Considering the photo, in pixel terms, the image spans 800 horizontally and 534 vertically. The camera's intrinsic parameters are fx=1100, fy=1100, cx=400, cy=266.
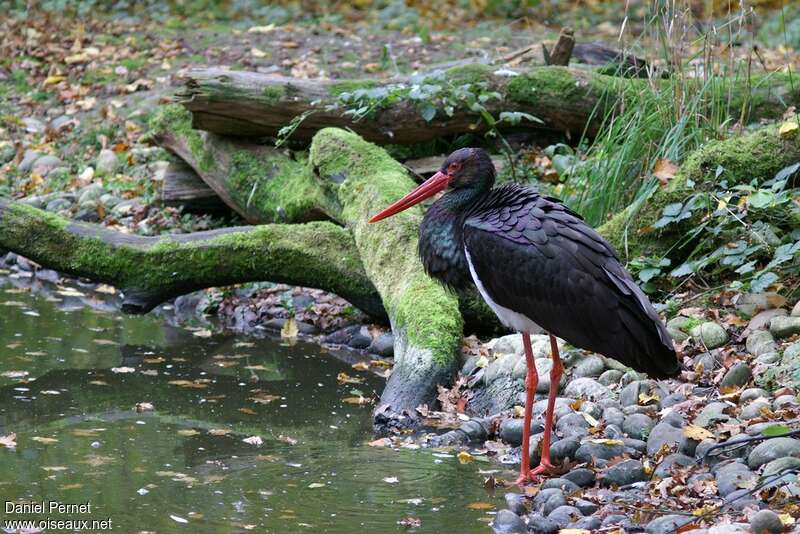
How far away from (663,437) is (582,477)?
1.41 feet

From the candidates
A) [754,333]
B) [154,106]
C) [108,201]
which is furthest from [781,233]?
[154,106]

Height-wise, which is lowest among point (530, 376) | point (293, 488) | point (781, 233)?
point (293, 488)

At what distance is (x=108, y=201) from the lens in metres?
9.25

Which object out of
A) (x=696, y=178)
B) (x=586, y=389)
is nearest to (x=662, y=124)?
(x=696, y=178)

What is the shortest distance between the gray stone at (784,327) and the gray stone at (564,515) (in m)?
1.82

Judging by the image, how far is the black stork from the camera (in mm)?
4508

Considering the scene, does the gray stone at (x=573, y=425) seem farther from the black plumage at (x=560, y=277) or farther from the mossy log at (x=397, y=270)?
the mossy log at (x=397, y=270)

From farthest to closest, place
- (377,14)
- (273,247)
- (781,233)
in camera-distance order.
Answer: (377,14) → (273,247) → (781,233)

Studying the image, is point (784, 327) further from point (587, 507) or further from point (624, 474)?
point (587, 507)

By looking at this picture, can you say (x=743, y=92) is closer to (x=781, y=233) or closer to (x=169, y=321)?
(x=781, y=233)

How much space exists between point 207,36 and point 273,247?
22.5ft

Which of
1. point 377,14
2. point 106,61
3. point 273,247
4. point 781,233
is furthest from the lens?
point 377,14

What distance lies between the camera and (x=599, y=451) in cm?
468

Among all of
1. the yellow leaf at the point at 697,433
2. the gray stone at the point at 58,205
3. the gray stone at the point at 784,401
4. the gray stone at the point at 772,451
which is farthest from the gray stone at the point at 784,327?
the gray stone at the point at 58,205
